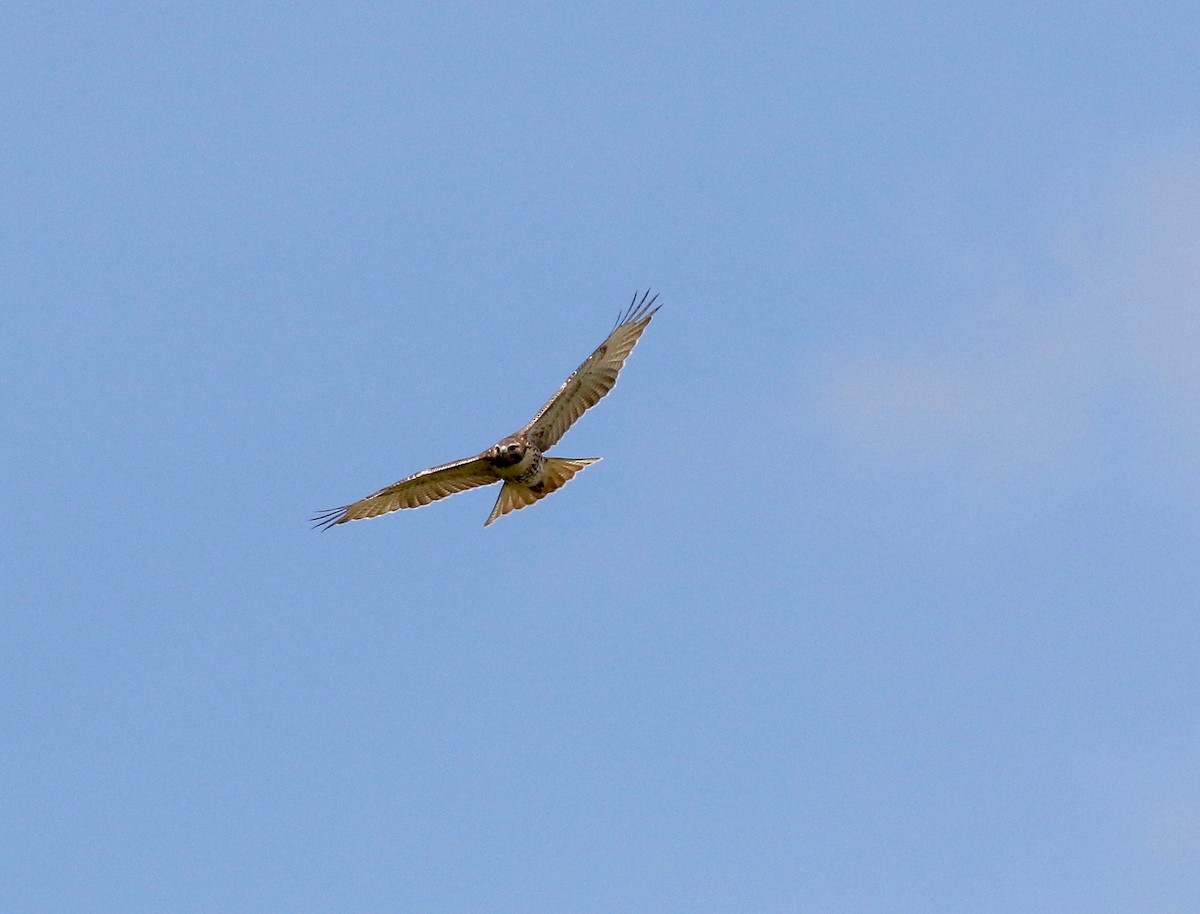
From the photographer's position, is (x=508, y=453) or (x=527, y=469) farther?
(x=527, y=469)

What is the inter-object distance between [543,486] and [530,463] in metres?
0.56

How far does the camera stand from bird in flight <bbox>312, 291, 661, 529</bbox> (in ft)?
65.1

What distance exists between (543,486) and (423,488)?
1.87m

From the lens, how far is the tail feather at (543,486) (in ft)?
65.8

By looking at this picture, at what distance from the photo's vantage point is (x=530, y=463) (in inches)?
778

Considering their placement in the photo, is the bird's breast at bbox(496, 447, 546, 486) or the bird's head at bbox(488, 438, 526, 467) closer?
the bird's head at bbox(488, 438, 526, 467)

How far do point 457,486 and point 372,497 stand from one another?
125cm

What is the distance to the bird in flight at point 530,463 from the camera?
65.1 ft

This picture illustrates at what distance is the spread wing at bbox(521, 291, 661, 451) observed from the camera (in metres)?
20.1

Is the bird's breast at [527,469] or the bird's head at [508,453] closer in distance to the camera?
the bird's head at [508,453]

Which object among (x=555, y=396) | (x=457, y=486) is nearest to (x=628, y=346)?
(x=555, y=396)

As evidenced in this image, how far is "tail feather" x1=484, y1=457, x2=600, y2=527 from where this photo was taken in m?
20.1

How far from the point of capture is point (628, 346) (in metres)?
21.0

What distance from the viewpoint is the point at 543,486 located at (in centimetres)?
2019
